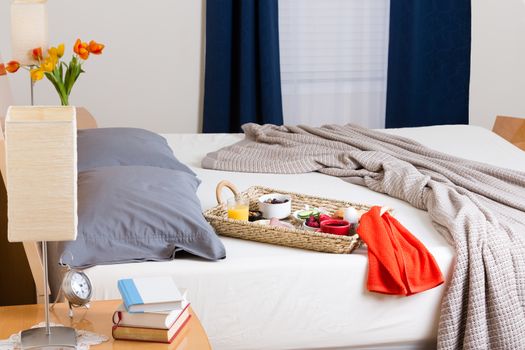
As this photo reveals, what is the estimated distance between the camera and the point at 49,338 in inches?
65.0

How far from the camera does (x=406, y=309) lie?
2.29 meters

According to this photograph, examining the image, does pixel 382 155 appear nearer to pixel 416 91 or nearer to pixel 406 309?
pixel 406 309

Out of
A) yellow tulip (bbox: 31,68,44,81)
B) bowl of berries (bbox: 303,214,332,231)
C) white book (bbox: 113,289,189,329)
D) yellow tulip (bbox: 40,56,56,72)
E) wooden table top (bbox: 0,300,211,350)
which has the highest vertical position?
yellow tulip (bbox: 40,56,56,72)

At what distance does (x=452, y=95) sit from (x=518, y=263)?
8.95 ft

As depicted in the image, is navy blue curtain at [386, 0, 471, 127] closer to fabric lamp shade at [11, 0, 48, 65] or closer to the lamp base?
fabric lamp shade at [11, 0, 48, 65]

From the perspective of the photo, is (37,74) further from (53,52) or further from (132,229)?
(132,229)

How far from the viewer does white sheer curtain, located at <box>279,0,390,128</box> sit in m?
4.75

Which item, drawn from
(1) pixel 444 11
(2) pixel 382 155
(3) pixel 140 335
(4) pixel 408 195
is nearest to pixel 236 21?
(1) pixel 444 11

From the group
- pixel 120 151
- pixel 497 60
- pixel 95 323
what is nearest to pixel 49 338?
pixel 95 323

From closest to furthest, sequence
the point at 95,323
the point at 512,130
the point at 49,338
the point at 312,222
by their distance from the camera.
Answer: the point at 49,338 < the point at 95,323 < the point at 312,222 < the point at 512,130

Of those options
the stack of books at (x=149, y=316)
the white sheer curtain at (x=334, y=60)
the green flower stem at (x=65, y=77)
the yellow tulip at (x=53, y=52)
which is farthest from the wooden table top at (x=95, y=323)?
the white sheer curtain at (x=334, y=60)

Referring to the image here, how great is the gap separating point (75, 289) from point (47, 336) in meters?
0.14

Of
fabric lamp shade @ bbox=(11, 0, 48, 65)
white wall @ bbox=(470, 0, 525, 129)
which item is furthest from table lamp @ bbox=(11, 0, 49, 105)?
white wall @ bbox=(470, 0, 525, 129)

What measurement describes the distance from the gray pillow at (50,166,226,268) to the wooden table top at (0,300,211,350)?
29 centimetres
